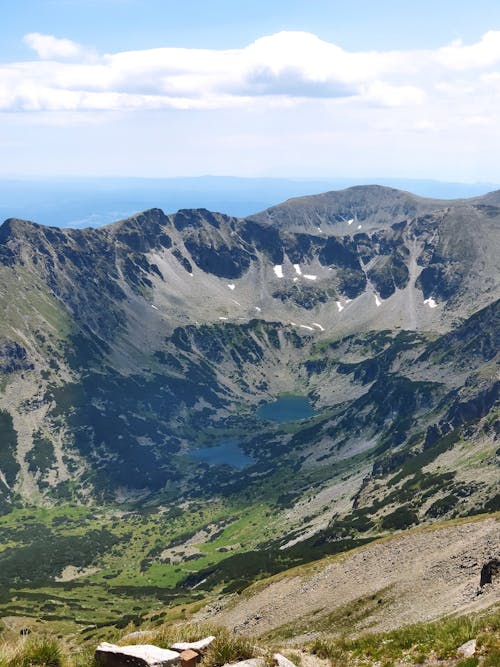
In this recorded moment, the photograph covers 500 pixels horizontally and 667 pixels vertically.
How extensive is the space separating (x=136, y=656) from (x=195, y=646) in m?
2.99

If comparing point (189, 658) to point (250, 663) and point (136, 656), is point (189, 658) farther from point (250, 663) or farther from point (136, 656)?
point (250, 663)

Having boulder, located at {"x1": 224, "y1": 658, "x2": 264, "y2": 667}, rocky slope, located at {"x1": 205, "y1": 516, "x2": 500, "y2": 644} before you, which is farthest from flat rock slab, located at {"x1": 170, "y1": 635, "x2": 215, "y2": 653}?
rocky slope, located at {"x1": 205, "y1": 516, "x2": 500, "y2": 644}

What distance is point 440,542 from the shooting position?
86.2 metres

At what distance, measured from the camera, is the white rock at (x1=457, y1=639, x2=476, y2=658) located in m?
31.7

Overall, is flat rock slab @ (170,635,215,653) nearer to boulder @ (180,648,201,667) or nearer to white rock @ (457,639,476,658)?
boulder @ (180,648,201,667)

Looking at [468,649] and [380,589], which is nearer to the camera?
[468,649]

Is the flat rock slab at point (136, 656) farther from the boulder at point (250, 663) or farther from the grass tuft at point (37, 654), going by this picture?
the boulder at point (250, 663)

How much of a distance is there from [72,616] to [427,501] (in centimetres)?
11267

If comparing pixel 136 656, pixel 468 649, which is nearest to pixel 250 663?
pixel 136 656

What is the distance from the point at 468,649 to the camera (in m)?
32.4

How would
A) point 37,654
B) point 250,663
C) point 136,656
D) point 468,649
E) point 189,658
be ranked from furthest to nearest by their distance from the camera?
point 468,649
point 250,663
point 189,658
point 37,654
point 136,656

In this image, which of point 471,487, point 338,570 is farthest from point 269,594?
point 471,487

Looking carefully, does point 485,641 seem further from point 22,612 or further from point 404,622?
point 22,612

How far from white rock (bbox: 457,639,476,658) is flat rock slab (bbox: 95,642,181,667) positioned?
15.6m
